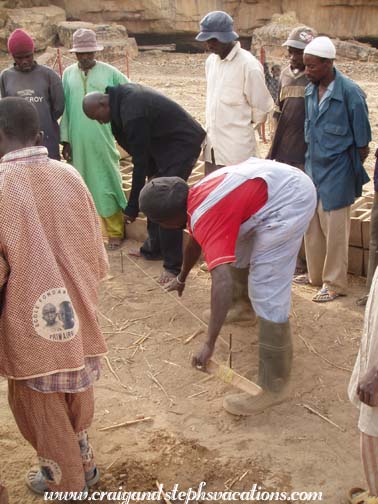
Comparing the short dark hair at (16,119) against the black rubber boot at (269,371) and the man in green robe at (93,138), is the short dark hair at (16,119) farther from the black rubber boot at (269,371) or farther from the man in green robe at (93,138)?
the man in green robe at (93,138)

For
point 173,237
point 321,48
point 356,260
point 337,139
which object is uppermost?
point 321,48

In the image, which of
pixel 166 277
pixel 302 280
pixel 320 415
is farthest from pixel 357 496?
pixel 166 277

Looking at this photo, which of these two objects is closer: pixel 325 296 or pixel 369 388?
pixel 369 388

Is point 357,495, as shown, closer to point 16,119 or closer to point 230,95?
point 16,119

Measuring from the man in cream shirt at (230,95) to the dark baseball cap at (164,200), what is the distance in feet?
7.40

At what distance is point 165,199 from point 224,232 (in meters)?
0.38

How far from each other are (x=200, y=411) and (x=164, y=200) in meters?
1.33

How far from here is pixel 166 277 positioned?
5.64 m

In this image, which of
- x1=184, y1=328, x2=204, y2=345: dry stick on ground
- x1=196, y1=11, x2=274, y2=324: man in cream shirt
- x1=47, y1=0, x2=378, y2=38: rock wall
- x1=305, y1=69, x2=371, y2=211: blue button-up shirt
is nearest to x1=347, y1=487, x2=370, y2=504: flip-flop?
x1=184, y1=328, x2=204, y2=345: dry stick on ground

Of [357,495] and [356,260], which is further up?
[356,260]

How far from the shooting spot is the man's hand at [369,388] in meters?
2.49

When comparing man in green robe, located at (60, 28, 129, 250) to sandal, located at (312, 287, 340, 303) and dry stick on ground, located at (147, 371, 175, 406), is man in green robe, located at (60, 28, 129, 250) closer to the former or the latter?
sandal, located at (312, 287, 340, 303)

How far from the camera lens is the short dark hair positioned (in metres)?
2.67

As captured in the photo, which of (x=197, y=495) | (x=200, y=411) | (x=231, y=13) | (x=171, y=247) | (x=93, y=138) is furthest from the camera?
(x=231, y=13)
